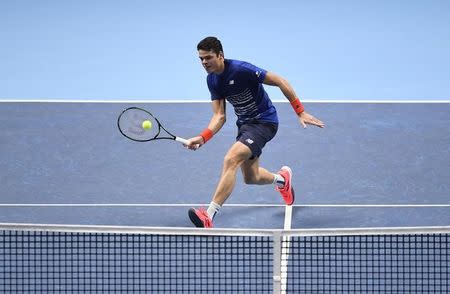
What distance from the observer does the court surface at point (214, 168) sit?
8.54m

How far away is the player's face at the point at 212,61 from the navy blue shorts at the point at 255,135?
1.55 ft

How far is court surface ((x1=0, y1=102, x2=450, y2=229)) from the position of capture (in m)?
8.54

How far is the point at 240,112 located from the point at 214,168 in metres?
1.39

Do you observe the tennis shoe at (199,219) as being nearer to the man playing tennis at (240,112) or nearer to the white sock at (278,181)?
the man playing tennis at (240,112)

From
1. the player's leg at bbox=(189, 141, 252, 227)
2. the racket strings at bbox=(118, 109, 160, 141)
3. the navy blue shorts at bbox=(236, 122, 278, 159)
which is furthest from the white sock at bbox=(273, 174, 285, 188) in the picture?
the racket strings at bbox=(118, 109, 160, 141)

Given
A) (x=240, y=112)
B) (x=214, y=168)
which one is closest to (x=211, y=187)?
(x=214, y=168)

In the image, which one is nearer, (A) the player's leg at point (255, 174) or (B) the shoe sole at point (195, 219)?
(B) the shoe sole at point (195, 219)

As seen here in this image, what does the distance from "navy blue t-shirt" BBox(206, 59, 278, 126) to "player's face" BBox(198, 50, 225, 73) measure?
0.29ft

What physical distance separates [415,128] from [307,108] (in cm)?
109

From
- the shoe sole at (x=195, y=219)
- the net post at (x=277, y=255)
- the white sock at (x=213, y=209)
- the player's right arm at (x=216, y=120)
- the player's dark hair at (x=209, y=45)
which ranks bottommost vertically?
the net post at (x=277, y=255)

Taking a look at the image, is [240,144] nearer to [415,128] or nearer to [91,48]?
[415,128]

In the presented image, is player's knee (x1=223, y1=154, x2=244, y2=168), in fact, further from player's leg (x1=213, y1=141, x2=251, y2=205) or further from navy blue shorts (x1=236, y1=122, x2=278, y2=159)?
navy blue shorts (x1=236, y1=122, x2=278, y2=159)

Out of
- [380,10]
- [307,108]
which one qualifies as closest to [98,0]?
[380,10]

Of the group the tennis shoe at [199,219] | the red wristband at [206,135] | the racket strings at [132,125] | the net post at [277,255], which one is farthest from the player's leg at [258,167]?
the net post at [277,255]
